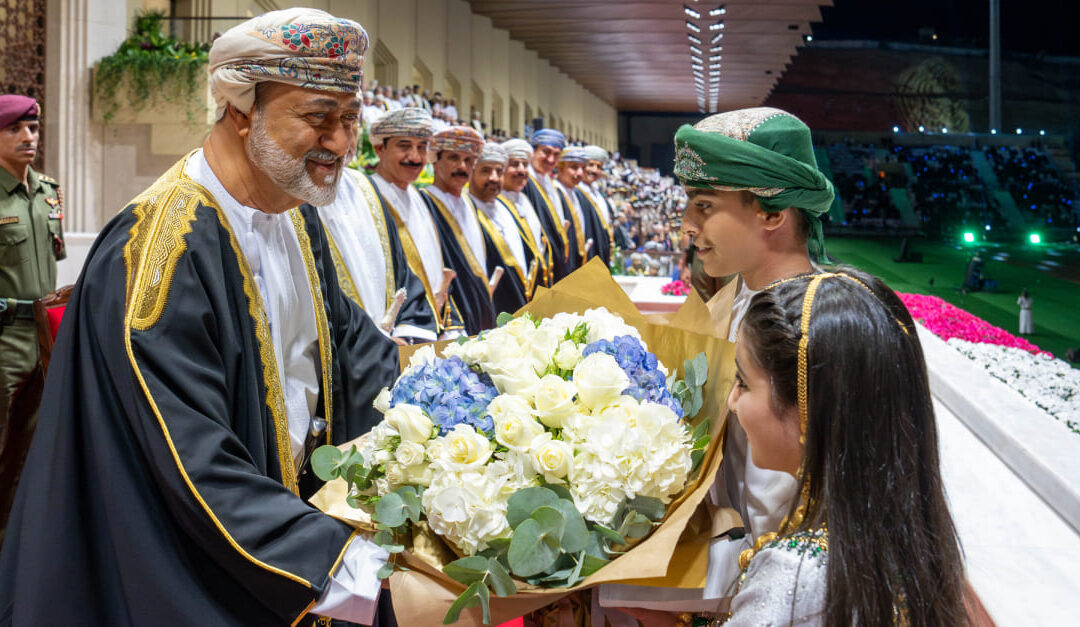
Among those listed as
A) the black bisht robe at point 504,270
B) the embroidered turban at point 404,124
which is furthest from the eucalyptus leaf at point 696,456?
the black bisht robe at point 504,270

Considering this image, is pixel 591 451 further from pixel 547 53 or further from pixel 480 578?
pixel 547 53

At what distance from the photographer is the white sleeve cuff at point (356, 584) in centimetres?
158

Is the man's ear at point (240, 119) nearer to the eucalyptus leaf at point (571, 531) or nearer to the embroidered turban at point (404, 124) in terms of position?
the eucalyptus leaf at point (571, 531)

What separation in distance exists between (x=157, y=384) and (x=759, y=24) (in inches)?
254

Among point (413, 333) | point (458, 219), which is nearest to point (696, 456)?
point (413, 333)

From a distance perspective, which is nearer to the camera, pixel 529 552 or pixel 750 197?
pixel 529 552

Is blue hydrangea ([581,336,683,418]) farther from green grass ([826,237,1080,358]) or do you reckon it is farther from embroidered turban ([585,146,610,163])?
embroidered turban ([585,146,610,163])

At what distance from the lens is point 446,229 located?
20.0 ft

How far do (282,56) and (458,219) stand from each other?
4310 millimetres

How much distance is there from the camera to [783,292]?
1.38 m

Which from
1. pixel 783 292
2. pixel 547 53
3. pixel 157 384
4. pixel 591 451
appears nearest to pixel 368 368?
pixel 157 384

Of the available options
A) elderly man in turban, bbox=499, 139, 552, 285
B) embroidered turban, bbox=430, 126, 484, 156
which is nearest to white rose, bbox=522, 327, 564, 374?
embroidered turban, bbox=430, 126, 484, 156

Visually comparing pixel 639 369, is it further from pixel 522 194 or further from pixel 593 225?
pixel 593 225

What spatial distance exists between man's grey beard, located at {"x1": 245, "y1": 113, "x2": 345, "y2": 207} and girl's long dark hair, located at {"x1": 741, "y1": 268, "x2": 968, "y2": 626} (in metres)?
1.16
